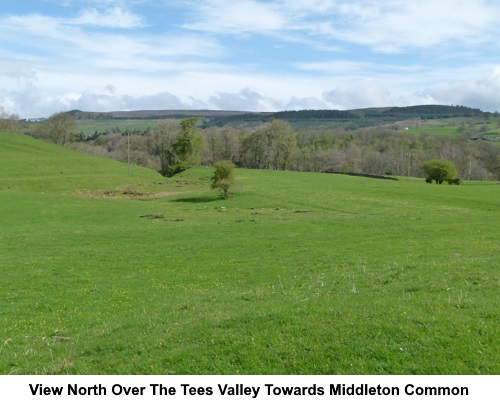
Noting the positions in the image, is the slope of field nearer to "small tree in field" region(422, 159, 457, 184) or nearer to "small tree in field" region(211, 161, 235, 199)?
"small tree in field" region(211, 161, 235, 199)

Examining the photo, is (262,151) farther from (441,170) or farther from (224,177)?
(224,177)

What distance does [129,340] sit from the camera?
10695 millimetres

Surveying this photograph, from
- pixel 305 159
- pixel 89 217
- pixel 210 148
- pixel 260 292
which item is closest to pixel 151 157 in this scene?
pixel 210 148

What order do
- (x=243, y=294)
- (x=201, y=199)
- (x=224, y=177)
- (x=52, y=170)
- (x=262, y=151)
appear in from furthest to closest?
(x=262, y=151), (x=52, y=170), (x=201, y=199), (x=224, y=177), (x=243, y=294)

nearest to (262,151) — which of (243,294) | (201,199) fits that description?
(201,199)

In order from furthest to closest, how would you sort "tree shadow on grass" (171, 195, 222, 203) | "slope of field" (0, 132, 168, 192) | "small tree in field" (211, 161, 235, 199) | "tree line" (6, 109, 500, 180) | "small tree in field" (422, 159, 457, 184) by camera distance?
"tree line" (6, 109, 500, 180) < "small tree in field" (422, 159, 457, 184) < "slope of field" (0, 132, 168, 192) < "tree shadow on grass" (171, 195, 222, 203) < "small tree in field" (211, 161, 235, 199)

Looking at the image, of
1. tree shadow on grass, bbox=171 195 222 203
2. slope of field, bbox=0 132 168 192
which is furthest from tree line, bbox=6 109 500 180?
tree shadow on grass, bbox=171 195 222 203

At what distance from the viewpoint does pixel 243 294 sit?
16.1 m

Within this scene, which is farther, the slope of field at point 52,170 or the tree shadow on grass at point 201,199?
the slope of field at point 52,170

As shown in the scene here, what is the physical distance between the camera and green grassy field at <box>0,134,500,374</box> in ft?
28.1

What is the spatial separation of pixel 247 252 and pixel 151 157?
129m

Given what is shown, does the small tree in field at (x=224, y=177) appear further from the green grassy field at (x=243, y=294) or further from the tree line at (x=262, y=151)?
the tree line at (x=262, y=151)

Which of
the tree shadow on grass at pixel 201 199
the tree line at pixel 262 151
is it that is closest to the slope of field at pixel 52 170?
the tree shadow on grass at pixel 201 199

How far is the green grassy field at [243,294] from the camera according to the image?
8555 millimetres
